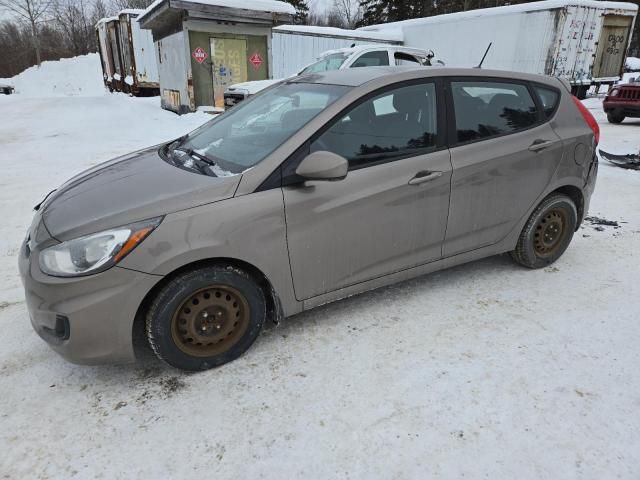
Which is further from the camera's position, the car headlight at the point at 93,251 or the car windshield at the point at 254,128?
the car windshield at the point at 254,128

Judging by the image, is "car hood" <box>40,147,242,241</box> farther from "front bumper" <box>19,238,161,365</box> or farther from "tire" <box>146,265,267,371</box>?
"tire" <box>146,265,267,371</box>

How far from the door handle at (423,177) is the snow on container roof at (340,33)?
1520 centimetres

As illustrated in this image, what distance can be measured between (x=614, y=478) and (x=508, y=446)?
409mm

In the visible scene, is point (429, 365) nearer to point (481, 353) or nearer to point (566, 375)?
point (481, 353)

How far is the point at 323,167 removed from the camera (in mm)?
2391

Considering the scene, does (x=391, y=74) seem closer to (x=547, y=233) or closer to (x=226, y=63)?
(x=547, y=233)

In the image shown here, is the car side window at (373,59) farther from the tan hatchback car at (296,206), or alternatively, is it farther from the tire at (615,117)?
the tire at (615,117)

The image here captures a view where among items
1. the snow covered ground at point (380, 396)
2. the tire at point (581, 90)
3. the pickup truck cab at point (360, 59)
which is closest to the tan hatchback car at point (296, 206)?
the snow covered ground at point (380, 396)

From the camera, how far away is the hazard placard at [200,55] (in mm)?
12055

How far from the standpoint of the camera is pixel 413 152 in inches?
113

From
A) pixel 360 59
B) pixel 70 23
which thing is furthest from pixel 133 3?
pixel 360 59

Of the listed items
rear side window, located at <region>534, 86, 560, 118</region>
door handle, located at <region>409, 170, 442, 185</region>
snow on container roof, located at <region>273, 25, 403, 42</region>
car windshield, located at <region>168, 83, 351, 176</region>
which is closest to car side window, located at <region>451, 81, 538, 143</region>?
rear side window, located at <region>534, 86, 560, 118</region>

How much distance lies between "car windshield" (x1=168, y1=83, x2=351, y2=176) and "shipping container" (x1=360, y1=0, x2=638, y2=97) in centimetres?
1249

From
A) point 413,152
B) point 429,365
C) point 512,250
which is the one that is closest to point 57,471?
point 429,365
